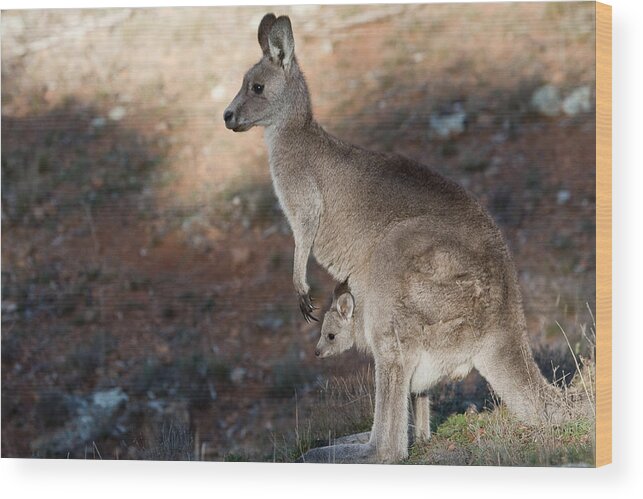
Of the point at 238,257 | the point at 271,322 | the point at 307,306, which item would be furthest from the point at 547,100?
the point at 271,322

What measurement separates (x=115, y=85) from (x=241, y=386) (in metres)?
2.40

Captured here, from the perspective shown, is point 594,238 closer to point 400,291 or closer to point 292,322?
point 400,291

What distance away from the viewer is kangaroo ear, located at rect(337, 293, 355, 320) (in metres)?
9.38

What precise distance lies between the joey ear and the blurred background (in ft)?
1.29

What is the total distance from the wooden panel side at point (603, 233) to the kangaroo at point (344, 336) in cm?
119

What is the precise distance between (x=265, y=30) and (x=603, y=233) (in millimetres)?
2666

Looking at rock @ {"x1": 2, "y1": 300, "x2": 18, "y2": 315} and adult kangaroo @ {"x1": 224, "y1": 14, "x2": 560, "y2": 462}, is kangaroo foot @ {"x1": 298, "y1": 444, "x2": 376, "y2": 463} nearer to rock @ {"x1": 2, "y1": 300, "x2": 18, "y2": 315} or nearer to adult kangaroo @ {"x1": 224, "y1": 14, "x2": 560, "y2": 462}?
adult kangaroo @ {"x1": 224, "y1": 14, "x2": 560, "y2": 462}

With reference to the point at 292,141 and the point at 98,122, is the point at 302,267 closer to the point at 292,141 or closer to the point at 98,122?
the point at 292,141

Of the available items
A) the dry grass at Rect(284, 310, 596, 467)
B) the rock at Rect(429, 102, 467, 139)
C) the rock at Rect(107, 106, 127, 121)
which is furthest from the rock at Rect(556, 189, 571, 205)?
the rock at Rect(107, 106, 127, 121)

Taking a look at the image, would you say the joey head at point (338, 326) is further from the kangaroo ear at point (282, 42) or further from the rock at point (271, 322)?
the kangaroo ear at point (282, 42)

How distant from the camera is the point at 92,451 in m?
10.1

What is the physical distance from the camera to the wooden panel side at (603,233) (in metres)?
9.09

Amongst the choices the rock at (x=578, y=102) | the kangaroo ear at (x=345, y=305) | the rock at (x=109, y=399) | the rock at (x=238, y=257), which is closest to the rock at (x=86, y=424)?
the rock at (x=109, y=399)

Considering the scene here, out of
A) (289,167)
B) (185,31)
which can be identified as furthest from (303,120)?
(185,31)
